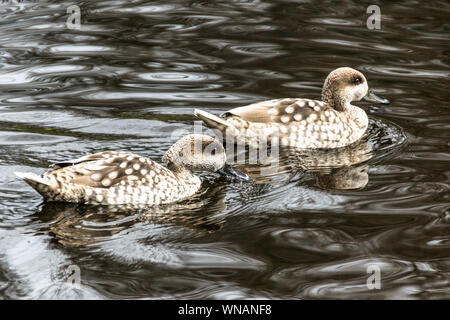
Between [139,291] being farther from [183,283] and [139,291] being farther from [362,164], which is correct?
[362,164]

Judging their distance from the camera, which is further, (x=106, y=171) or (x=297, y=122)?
(x=297, y=122)

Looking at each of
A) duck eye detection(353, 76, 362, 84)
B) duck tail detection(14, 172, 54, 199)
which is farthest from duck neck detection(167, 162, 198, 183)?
duck eye detection(353, 76, 362, 84)

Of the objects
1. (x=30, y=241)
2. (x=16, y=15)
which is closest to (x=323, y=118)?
(x=30, y=241)

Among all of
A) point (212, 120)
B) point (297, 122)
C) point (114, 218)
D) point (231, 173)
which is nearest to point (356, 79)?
point (297, 122)

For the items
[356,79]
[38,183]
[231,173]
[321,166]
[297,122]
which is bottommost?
[321,166]

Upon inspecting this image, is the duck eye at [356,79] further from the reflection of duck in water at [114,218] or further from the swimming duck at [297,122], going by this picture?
the reflection of duck in water at [114,218]

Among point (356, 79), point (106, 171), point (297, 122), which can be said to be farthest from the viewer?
point (356, 79)

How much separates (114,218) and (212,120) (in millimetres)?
2089

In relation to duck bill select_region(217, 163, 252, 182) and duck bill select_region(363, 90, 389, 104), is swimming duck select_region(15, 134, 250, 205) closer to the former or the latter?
duck bill select_region(217, 163, 252, 182)

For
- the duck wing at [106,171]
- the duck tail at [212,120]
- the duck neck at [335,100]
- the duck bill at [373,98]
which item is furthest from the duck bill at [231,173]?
the duck bill at [373,98]

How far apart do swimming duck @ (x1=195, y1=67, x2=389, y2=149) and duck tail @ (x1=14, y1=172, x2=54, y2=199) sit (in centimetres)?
206

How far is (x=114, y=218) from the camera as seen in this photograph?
23.2ft

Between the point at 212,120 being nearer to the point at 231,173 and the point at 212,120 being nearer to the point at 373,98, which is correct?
the point at 231,173
